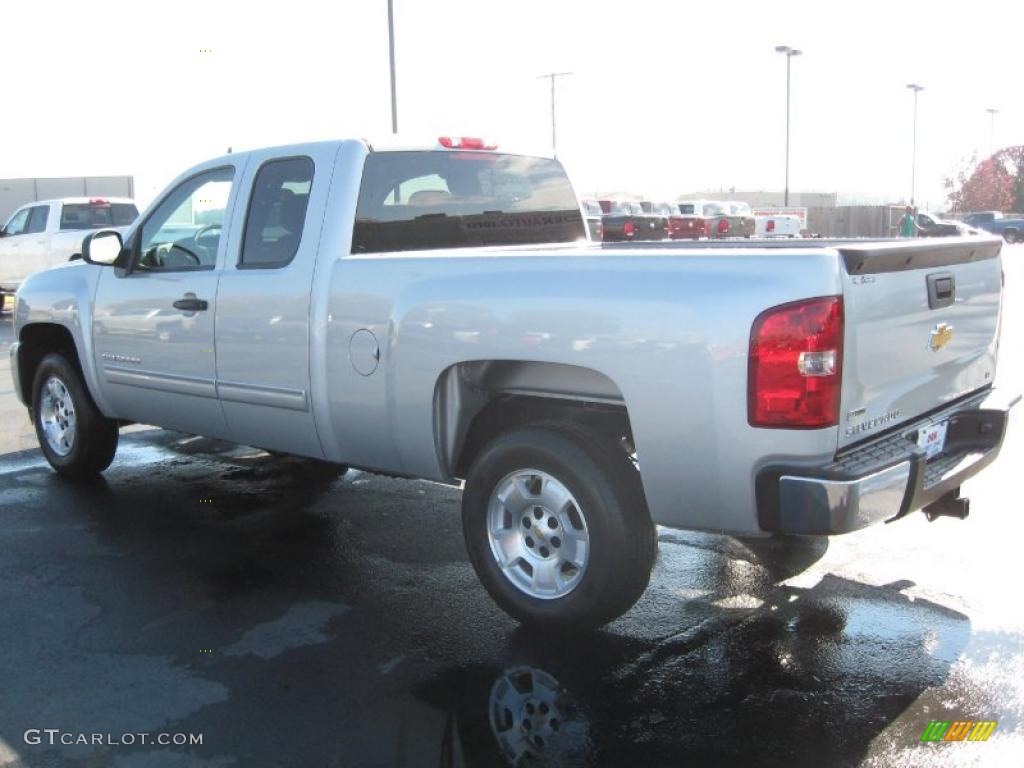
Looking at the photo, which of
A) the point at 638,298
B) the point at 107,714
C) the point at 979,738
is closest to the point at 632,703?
the point at 979,738

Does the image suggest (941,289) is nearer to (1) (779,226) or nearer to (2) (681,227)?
(1) (779,226)

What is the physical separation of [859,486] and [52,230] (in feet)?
58.6

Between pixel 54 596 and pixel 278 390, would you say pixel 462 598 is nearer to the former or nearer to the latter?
pixel 278 390

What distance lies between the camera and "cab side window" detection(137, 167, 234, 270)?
5.72 meters

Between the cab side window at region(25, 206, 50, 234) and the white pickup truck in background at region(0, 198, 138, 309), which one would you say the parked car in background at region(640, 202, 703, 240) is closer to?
the white pickup truck in background at region(0, 198, 138, 309)

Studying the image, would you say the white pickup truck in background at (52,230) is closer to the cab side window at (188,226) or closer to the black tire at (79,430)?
the black tire at (79,430)

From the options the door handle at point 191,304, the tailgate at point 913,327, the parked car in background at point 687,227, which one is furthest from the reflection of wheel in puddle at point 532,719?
the parked car in background at point 687,227

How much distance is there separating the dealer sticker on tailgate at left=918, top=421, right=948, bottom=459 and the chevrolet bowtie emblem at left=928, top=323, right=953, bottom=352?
1.03 ft

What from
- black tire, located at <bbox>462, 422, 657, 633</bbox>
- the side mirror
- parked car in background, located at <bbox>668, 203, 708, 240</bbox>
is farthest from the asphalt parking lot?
parked car in background, located at <bbox>668, 203, 708, 240</bbox>

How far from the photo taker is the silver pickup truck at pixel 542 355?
3.60 metres

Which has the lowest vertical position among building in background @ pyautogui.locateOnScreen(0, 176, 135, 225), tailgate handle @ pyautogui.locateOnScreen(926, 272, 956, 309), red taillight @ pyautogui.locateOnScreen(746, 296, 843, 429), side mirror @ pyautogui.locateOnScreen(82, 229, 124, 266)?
red taillight @ pyautogui.locateOnScreen(746, 296, 843, 429)

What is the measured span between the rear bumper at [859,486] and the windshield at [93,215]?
1710 centimetres

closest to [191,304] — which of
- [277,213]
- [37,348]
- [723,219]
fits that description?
[277,213]

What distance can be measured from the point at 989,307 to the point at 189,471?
206 inches
